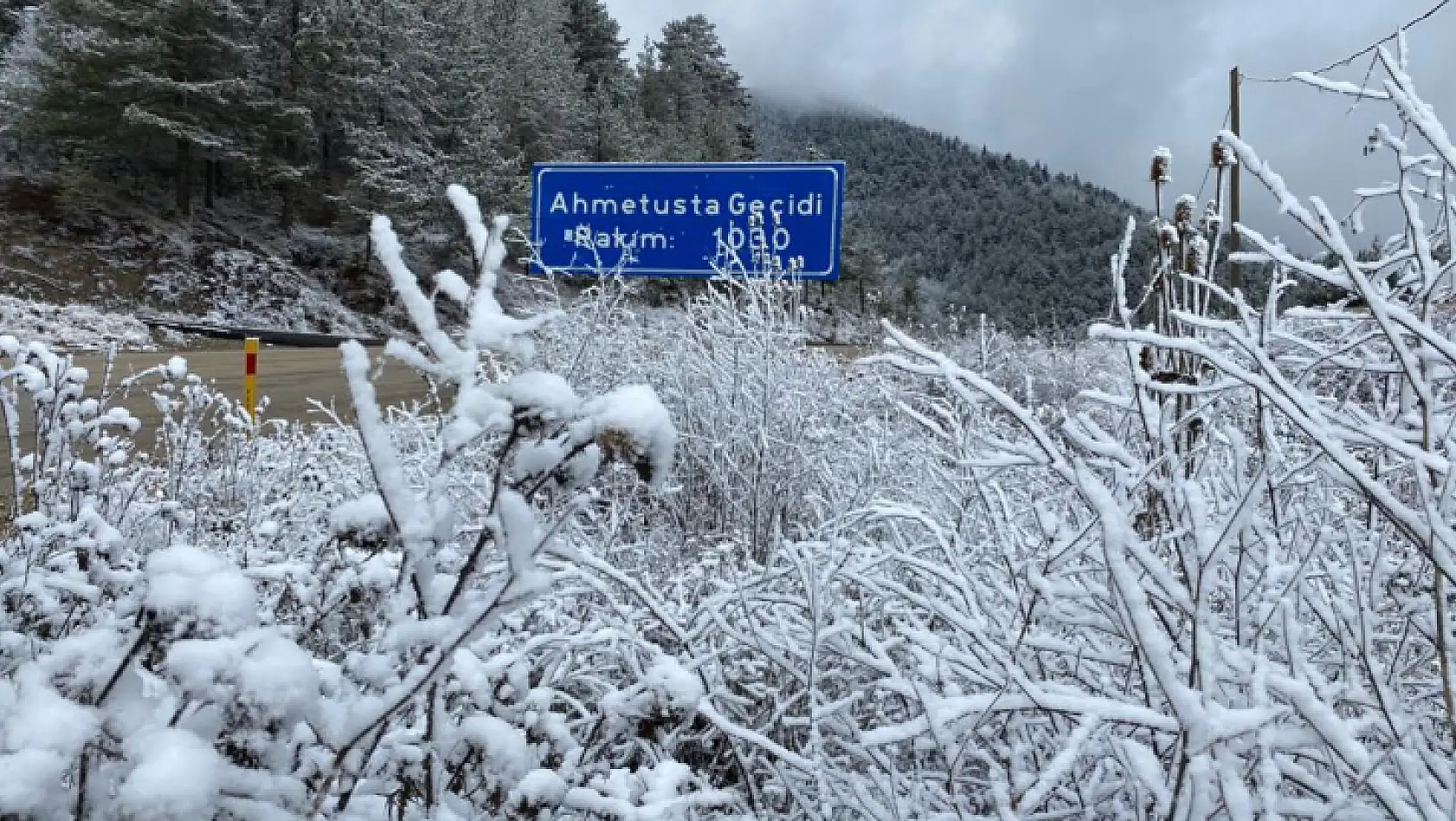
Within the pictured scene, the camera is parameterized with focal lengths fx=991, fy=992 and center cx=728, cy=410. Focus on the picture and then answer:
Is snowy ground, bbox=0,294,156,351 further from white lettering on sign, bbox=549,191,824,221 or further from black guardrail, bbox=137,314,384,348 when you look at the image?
white lettering on sign, bbox=549,191,824,221

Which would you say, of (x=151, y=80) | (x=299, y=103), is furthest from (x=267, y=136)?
(x=151, y=80)

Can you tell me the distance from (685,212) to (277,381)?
5.03m

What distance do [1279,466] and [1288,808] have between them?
83 centimetres

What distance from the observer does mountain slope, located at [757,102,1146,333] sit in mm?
89250

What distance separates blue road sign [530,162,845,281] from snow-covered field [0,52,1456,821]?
547 cm

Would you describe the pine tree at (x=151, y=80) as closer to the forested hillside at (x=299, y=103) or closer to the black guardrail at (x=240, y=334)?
the forested hillside at (x=299, y=103)

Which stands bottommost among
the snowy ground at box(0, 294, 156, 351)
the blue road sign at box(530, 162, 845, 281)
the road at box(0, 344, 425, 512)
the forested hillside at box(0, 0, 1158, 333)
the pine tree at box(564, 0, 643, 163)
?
the road at box(0, 344, 425, 512)

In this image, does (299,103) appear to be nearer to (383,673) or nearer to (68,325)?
(68,325)

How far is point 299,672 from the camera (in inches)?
27.5

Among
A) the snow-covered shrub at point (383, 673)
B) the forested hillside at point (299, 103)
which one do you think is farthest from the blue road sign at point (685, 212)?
the forested hillside at point (299, 103)

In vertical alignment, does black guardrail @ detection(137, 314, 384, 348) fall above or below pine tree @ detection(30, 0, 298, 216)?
below

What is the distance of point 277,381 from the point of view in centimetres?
1037

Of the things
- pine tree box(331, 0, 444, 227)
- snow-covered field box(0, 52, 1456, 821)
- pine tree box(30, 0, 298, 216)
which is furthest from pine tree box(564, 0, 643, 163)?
snow-covered field box(0, 52, 1456, 821)

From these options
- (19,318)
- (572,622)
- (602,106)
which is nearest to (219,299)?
(19,318)
